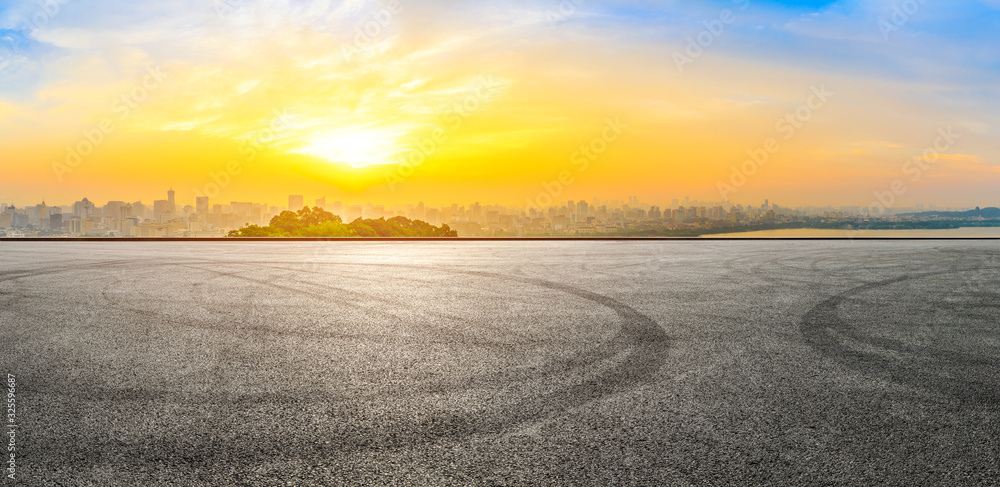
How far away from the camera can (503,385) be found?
492 cm

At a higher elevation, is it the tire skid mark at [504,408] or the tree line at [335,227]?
the tree line at [335,227]

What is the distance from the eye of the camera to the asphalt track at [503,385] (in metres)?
3.47


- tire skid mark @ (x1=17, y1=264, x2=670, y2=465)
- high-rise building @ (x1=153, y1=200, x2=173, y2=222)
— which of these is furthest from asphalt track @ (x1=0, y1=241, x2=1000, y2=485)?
high-rise building @ (x1=153, y1=200, x2=173, y2=222)

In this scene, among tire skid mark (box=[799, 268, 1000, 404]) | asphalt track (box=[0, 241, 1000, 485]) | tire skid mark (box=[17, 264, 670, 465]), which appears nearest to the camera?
asphalt track (box=[0, 241, 1000, 485])

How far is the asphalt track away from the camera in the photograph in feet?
11.4

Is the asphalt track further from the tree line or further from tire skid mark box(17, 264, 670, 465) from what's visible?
the tree line

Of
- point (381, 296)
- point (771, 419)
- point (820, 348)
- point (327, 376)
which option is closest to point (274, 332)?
point (327, 376)

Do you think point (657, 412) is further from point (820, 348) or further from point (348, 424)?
point (820, 348)

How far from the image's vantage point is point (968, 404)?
14.9 feet

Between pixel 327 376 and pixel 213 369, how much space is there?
110 centimetres

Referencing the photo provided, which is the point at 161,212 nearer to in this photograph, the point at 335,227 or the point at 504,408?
the point at 335,227
